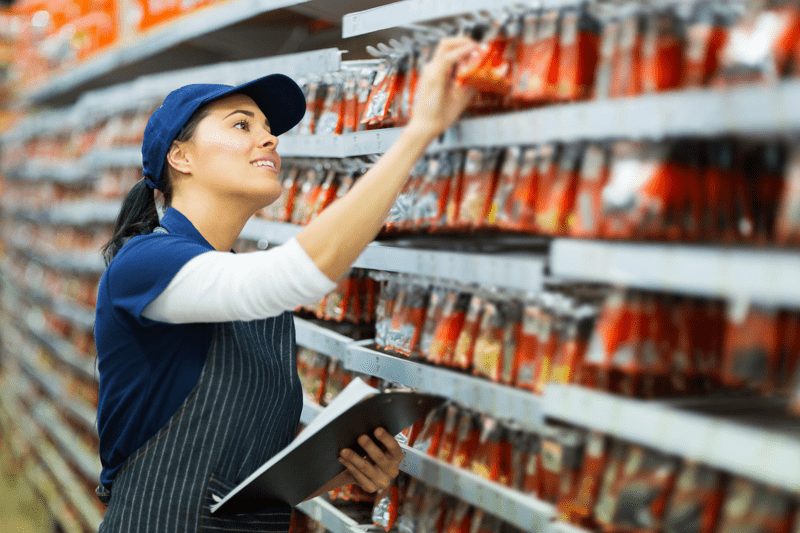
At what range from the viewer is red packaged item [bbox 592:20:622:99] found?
4.00ft

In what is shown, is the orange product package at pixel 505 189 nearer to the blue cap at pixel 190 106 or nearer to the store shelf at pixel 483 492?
the store shelf at pixel 483 492

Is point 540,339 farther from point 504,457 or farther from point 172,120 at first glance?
point 172,120

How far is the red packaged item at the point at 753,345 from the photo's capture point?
100cm

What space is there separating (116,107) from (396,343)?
99.8 inches

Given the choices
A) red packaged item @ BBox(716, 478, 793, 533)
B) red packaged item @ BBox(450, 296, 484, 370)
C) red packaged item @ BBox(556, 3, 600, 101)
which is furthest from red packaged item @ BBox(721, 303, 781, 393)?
red packaged item @ BBox(450, 296, 484, 370)

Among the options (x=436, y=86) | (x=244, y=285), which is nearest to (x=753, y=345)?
(x=436, y=86)

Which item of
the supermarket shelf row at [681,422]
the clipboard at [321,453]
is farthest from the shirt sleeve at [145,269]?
the supermarket shelf row at [681,422]

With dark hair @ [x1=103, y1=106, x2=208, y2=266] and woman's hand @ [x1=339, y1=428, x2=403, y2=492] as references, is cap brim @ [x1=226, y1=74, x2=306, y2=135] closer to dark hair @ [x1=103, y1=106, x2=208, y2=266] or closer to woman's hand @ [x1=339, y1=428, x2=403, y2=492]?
dark hair @ [x1=103, y1=106, x2=208, y2=266]

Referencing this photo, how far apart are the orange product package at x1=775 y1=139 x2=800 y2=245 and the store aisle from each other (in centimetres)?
507

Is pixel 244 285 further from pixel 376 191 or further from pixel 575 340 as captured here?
pixel 575 340

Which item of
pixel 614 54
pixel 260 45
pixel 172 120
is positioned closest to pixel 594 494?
pixel 614 54

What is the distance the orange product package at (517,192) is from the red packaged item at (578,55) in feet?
0.48

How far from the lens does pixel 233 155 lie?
1695mm

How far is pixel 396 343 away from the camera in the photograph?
178cm
